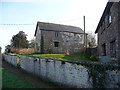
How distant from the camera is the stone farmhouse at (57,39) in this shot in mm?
25375

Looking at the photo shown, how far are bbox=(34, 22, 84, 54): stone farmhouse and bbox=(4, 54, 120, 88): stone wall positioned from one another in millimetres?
16308

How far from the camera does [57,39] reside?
26.7 m

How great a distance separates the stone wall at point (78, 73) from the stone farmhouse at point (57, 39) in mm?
16308

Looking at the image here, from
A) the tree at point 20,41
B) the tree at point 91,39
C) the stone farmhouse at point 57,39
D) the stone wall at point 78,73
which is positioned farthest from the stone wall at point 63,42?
the tree at point 20,41

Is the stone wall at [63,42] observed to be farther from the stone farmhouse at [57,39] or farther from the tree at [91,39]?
the tree at [91,39]

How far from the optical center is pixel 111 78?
13.0ft

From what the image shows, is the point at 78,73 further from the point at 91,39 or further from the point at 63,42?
the point at 91,39

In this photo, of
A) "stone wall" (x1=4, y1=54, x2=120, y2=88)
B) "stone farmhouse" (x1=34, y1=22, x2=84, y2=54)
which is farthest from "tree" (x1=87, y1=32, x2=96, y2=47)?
"stone wall" (x1=4, y1=54, x2=120, y2=88)

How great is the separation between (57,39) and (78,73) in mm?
21516

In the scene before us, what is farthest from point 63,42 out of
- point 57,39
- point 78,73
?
point 78,73

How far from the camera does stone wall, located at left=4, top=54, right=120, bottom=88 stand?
400 centimetres

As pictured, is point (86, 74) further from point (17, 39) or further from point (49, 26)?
point (17, 39)

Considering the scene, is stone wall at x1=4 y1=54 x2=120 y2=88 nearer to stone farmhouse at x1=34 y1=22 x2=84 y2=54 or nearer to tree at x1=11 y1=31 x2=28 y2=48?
stone farmhouse at x1=34 y1=22 x2=84 y2=54

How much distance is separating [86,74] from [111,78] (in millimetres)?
1219
